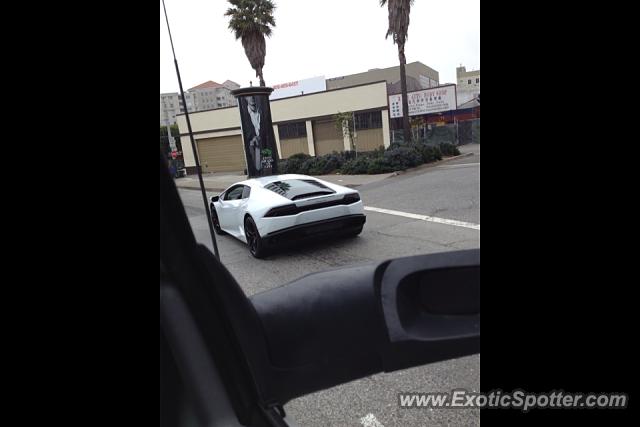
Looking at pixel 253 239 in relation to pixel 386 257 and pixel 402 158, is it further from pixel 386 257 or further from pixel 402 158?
pixel 402 158

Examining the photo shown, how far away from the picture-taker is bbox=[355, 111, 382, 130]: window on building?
26938mm

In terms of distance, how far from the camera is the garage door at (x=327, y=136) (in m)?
28.5

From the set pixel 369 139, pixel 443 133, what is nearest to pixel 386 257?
pixel 369 139

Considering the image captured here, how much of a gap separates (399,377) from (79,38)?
8.09ft

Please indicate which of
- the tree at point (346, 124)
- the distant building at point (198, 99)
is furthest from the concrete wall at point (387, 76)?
the distant building at point (198, 99)

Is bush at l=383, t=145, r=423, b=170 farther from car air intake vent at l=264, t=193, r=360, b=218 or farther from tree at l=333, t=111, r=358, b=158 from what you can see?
car air intake vent at l=264, t=193, r=360, b=218

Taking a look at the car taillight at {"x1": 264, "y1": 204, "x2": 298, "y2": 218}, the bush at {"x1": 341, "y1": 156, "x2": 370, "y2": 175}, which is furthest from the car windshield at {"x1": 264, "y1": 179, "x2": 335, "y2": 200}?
the bush at {"x1": 341, "y1": 156, "x2": 370, "y2": 175}

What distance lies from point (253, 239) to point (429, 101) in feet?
91.1

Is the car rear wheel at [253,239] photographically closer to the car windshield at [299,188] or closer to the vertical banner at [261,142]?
the car windshield at [299,188]

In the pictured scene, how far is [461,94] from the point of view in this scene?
89.6 ft

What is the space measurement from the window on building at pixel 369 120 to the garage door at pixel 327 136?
1.70 m

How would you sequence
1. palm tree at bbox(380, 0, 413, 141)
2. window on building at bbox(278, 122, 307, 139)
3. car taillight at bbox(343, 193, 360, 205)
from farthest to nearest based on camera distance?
window on building at bbox(278, 122, 307, 139) → car taillight at bbox(343, 193, 360, 205) → palm tree at bbox(380, 0, 413, 141)
